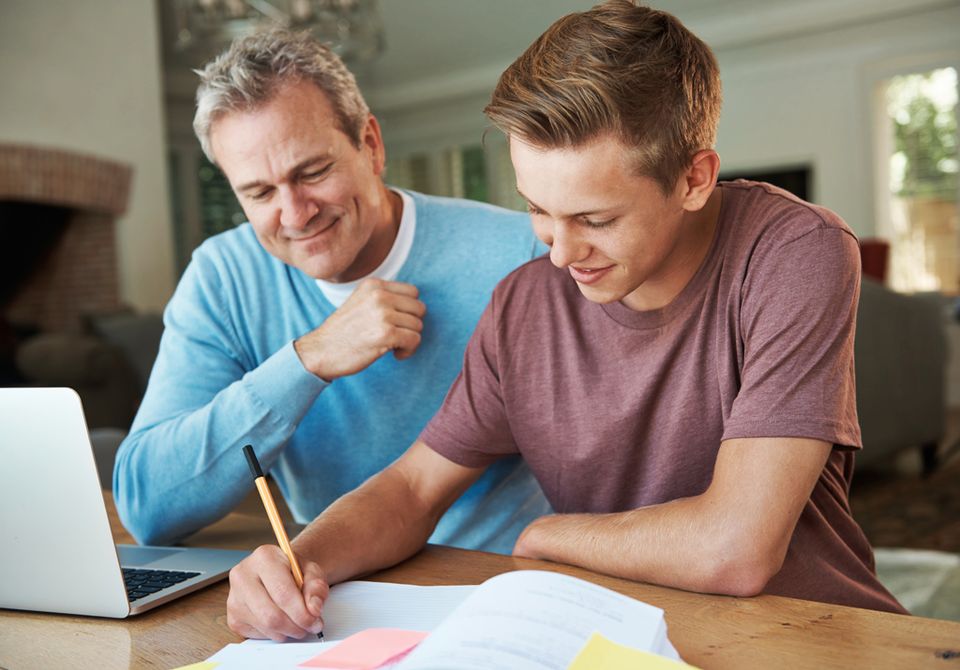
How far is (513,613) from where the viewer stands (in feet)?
2.66

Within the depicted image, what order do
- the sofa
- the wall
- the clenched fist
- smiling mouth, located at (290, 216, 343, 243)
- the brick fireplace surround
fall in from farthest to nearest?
the wall, the brick fireplace surround, the sofa, smiling mouth, located at (290, 216, 343, 243), the clenched fist

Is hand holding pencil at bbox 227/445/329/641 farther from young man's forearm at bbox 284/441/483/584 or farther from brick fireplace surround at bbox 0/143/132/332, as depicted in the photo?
brick fireplace surround at bbox 0/143/132/332

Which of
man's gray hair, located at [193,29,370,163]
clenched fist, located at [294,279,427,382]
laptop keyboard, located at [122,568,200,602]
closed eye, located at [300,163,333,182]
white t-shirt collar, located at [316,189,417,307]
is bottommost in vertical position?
laptop keyboard, located at [122,568,200,602]

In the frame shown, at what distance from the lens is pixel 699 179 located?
1.15 meters

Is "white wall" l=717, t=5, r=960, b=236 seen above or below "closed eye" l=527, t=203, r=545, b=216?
above

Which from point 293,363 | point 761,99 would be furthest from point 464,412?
point 761,99

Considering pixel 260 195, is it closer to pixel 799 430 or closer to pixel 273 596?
pixel 273 596

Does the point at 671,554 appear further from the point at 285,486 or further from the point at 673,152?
the point at 285,486

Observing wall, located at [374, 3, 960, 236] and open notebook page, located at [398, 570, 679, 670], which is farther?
wall, located at [374, 3, 960, 236]

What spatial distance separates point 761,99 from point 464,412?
7392 millimetres

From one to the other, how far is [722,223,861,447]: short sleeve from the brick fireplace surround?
20.6 feet

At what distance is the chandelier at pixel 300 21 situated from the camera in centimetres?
448

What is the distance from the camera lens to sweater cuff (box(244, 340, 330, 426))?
1413mm

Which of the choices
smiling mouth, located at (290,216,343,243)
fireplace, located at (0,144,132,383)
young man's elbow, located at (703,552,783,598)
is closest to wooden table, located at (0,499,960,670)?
young man's elbow, located at (703,552,783,598)
